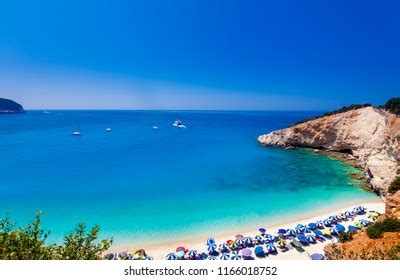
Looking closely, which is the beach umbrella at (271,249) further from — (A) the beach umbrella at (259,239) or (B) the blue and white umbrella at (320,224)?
(B) the blue and white umbrella at (320,224)

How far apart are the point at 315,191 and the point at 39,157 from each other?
5718 cm

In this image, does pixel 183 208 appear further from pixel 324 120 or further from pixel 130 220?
pixel 324 120

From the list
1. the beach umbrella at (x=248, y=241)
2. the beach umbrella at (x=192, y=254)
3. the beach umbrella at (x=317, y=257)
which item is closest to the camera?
the beach umbrella at (x=317, y=257)

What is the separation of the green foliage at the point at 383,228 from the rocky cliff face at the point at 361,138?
1781cm

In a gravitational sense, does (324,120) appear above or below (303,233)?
above

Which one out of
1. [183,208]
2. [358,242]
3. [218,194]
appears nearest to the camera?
[358,242]

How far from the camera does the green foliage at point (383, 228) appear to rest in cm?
1795

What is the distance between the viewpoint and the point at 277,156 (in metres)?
61.0

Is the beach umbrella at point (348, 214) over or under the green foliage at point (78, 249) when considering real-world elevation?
under

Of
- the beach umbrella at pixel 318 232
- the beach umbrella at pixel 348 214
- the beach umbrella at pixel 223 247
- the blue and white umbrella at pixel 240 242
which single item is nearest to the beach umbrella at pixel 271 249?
the blue and white umbrella at pixel 240 242

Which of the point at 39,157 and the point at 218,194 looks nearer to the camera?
the point at 218,194

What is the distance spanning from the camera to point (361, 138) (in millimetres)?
56500
